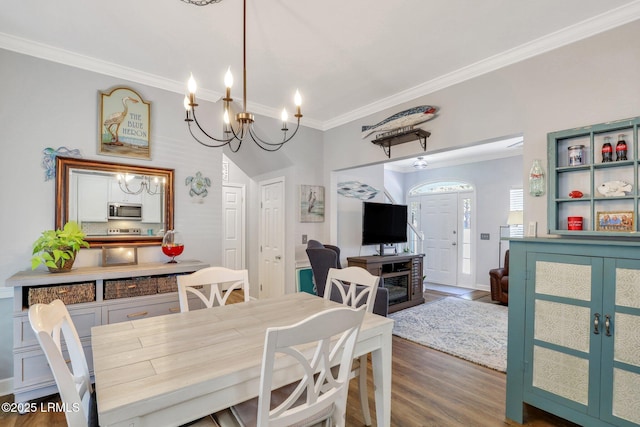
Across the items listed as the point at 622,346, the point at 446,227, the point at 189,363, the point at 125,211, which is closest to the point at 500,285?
the point at 446,227

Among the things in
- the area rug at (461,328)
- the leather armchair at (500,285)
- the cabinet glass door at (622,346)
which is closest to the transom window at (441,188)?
the leather armchair at (500,285)

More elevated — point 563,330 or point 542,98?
point 542,98

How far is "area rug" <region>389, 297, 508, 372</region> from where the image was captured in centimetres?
309

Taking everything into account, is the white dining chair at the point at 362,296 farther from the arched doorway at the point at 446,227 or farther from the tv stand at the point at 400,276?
the arched doorway at the point at 446,227

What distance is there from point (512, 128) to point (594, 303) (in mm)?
1387

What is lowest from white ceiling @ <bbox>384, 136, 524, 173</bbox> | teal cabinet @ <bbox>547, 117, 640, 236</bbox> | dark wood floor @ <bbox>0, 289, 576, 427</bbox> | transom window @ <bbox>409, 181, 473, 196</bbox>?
dark wood floor @ <bbox>0, 289, 576, 427</bbox>

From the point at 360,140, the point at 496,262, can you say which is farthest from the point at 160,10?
the point at 496,262

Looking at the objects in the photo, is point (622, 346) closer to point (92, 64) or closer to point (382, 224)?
point (382, 224)

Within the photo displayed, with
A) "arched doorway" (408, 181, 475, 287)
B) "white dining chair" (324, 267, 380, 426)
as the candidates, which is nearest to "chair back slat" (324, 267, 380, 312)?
"white dining chair" (324, 267, 380, 426)

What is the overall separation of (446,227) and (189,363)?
6.32 metres

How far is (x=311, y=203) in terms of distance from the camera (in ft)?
14.0

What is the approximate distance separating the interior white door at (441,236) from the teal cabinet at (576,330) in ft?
14.9

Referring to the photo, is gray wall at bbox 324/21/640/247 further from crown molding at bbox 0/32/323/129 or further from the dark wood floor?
crown molding at bbox 0/32/323/129

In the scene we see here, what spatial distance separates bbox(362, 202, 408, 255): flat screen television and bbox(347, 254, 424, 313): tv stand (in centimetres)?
30
